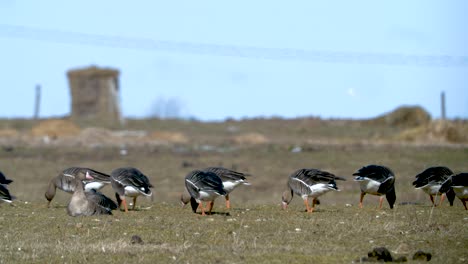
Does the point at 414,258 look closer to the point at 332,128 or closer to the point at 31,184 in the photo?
the point at 31,184

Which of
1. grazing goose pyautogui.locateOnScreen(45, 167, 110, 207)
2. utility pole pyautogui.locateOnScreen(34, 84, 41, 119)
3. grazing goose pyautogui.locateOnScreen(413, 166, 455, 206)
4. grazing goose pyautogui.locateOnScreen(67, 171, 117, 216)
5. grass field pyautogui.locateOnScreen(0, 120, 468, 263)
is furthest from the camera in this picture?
utility pole pyautogui.locateOnScreen(34, 84, 41, 119)

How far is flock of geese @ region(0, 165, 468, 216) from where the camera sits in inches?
666

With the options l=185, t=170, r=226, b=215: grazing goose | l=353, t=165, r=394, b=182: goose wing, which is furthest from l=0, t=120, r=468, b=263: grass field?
l=353, t=165, r=394, b=182: goose wing

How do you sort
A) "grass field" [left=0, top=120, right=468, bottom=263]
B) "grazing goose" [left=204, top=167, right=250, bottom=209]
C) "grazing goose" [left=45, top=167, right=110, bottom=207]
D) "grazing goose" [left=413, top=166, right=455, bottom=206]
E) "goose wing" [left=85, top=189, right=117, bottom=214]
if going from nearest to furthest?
1. "grass field" [left=0, top=120, right=468, bottom=263]
2. "goose wing" [left=85, top=189, right=117, bottom=214]
3. "grazing goose" [left=204, top=167, right=250, bottom=209]
4. "grazing goose" [left=413, top=166, right=455, bottom=206]
5. "grazing goose" [left=45, top=167, right=110, bottom=207]

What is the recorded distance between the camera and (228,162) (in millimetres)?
35875

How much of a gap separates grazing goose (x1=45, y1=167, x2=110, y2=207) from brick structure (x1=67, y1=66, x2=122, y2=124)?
43.6 meters

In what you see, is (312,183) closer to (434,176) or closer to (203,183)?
(203,183)

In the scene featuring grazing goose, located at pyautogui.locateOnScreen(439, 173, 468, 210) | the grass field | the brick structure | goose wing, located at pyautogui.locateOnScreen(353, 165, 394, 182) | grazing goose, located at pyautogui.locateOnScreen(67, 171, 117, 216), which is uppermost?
the brick structure

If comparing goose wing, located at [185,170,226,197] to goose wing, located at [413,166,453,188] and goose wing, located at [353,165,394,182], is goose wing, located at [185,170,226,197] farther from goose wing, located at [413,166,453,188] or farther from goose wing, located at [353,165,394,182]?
goose wing, located at [413,166,453,188]

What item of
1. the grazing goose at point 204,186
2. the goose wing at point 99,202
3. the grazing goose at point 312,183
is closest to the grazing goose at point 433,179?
the grazing goose at point 312,183

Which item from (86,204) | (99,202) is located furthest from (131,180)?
(86,204)

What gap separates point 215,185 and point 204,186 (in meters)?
0.21

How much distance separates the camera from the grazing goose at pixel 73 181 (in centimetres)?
1852

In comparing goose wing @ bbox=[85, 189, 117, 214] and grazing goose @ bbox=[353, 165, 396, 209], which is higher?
grazing goose @ bbox=[353, 165, 396, 209]
